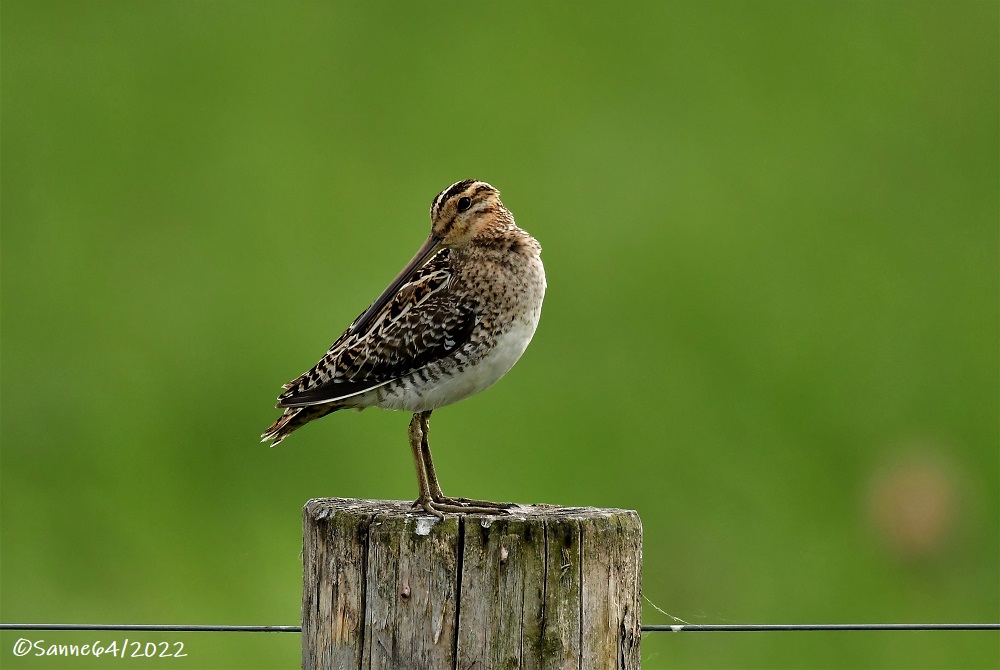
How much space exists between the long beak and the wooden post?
203 centimetres

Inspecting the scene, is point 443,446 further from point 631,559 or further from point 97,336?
point 631,559

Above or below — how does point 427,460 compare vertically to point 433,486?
above

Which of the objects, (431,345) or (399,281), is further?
(399,281)

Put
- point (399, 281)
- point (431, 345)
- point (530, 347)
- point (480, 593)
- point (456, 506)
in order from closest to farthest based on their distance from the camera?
point (480, 593) < point (456, 506) < point (431, 345) < point (399, 281) < point (530, 347)

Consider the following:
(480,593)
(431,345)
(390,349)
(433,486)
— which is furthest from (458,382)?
(480,593)

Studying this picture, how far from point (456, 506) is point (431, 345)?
76 cm

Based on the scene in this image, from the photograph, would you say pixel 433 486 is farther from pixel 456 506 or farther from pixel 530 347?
pixel 530 347

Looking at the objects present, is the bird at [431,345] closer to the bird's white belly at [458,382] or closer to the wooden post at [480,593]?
the bird's white belly at [458,382]

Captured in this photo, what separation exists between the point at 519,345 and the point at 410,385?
19.3 inches

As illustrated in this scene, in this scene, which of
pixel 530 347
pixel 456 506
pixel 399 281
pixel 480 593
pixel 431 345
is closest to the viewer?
pixel 480 593

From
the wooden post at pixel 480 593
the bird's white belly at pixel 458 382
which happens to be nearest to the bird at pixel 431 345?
Result: the bird's white belly at pixel 458 382

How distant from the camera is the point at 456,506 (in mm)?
6328

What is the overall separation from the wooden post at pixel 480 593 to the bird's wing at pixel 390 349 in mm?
1764

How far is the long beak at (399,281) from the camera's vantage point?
6.98 m
